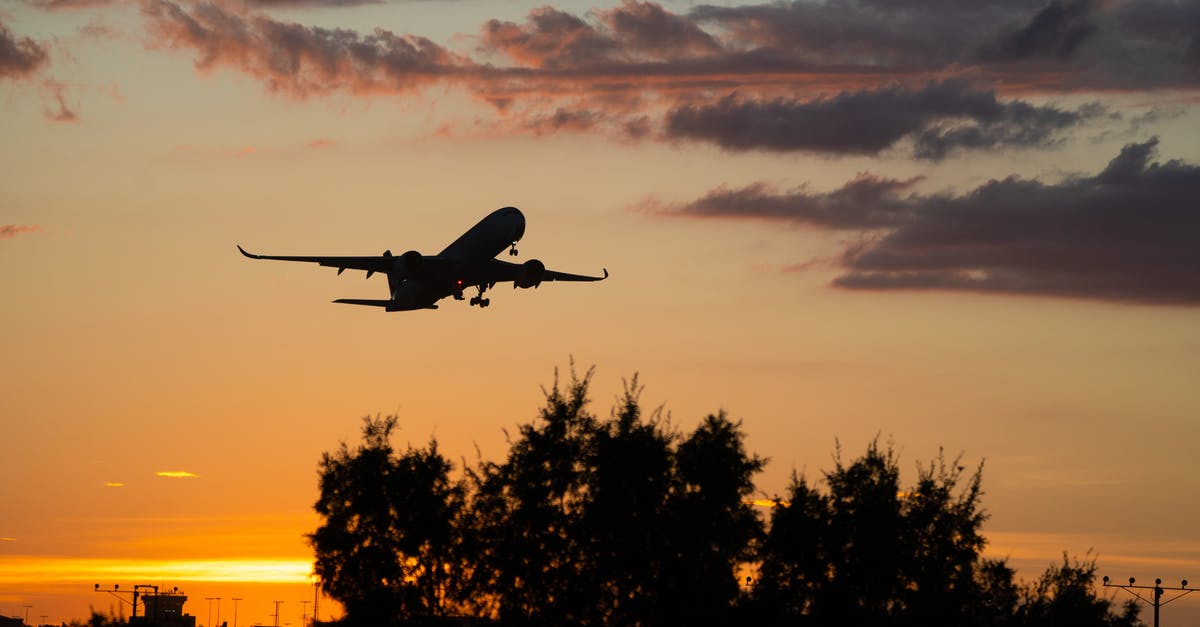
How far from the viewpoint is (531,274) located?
119250 millimetres

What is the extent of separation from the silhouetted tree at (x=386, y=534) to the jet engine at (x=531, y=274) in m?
28.4

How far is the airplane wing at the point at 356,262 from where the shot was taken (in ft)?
403

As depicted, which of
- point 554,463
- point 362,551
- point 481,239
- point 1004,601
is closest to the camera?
point 554,463

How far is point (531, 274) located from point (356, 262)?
1430cm

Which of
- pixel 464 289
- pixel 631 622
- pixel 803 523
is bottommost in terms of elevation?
pixel 631 622

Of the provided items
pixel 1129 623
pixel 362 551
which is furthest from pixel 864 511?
pixel 1129 623

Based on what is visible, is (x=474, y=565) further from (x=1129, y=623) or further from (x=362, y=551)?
(x=1129, y=623)

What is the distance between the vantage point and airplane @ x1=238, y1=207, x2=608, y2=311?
386 ft

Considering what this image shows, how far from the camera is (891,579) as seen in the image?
73.2 m

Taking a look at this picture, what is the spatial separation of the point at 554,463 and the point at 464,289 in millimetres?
54955

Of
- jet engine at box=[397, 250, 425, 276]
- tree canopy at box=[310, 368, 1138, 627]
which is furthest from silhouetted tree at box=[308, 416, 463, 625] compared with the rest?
jet engine at box=[397, 250, 425, 276]

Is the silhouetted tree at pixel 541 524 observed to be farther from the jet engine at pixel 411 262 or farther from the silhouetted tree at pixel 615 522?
the jet engine at pixel 411 262

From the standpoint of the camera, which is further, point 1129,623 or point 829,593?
point 1129,623

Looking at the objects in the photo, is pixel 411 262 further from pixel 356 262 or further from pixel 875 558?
pixel 875 558
